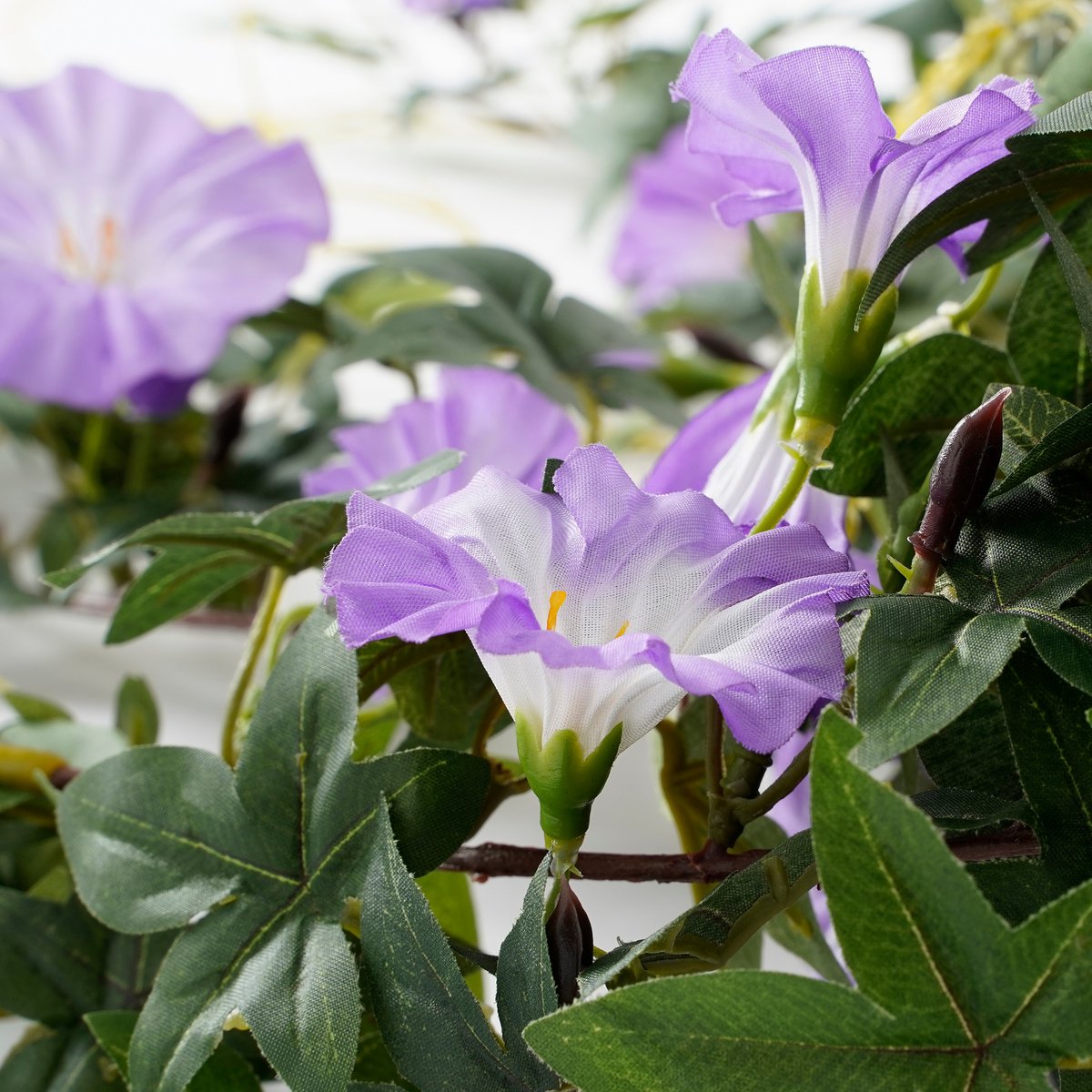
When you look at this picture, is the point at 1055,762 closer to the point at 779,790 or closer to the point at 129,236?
the point at 779,790

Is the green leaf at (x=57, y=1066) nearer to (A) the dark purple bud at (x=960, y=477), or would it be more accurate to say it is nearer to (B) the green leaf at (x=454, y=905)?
(B) the green leaf at (x=454, y=905)

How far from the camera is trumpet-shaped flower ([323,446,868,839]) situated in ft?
0.49

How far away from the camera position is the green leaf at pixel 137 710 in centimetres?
28

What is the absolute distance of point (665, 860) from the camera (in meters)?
0.19

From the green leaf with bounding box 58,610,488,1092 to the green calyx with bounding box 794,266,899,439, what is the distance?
7 centimetres

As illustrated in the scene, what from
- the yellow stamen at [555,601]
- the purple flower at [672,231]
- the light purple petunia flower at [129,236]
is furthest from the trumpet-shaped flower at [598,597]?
the purple flower at [672,231]

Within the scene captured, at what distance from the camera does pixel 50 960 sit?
24 centimetres

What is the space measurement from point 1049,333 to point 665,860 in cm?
10

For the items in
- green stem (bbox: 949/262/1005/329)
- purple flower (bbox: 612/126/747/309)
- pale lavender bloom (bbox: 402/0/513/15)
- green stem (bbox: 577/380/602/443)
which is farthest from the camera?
pale lavender bloom (bbox: 402/0/513/15)

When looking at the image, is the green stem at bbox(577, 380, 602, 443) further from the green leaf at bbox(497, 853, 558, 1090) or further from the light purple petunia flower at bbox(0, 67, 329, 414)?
the green leaf at bbox(497, 853, 558, 1090)

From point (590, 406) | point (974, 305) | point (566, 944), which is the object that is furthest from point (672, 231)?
point (566, 944)

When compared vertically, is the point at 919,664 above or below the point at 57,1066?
above

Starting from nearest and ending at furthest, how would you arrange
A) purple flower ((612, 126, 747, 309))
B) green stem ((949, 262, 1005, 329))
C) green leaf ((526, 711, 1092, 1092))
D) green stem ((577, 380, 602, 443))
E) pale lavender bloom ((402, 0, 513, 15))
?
green leaf ((526, 711, 1092, 1092)), green stem ((949, 262, 1005, 329)), green stem ((577, 380, 602, 443)), purple flower ((612, 126, 747, 309)), pale lavender bloom ((402, 0, 513, 15))

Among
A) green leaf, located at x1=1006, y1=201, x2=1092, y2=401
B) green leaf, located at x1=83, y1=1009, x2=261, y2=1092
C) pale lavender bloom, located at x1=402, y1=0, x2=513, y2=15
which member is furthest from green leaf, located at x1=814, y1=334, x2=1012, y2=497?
pale lavender bloom, located at x1=402, y1=0, x2=513, y2=15
